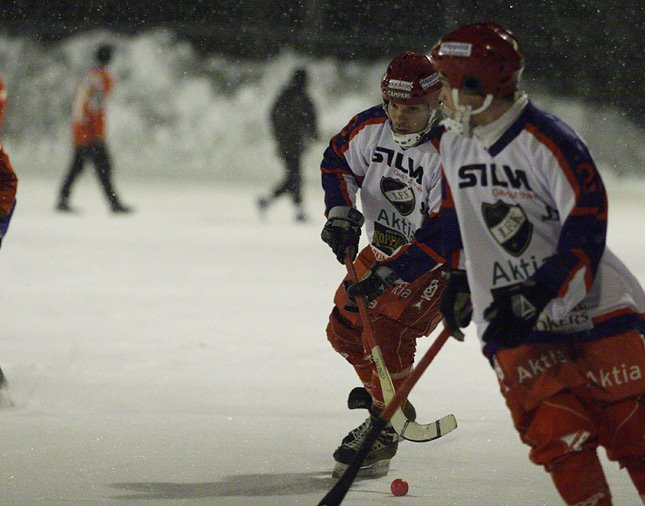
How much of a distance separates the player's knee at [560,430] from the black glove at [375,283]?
88 cm

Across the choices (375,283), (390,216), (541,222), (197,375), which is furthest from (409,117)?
(197,375)

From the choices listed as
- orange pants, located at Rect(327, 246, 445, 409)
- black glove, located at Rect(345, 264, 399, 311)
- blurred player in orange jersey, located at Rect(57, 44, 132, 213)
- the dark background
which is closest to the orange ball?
orange pants, located at Rect(327, 246, 445, 409)

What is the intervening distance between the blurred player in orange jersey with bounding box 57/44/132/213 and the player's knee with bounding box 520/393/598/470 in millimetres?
7566

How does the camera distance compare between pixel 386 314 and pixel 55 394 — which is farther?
pixel 55 394

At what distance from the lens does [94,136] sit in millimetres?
9367

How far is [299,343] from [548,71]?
1024 cm

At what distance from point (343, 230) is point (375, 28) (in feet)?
37.2

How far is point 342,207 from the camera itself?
307 centimetres

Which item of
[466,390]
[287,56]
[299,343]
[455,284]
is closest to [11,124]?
[287,56]

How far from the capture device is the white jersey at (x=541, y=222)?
1949 millimetres

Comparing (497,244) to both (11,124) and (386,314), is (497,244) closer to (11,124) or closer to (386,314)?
(386,314)

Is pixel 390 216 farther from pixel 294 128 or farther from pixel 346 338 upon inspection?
pixel 294 128

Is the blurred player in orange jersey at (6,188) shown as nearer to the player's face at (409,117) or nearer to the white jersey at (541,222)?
the player's face at (409,117)

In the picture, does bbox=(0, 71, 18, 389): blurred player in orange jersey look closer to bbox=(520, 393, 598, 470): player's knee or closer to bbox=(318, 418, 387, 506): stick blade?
bbox=(318, 418, 387, 506): stick blade
